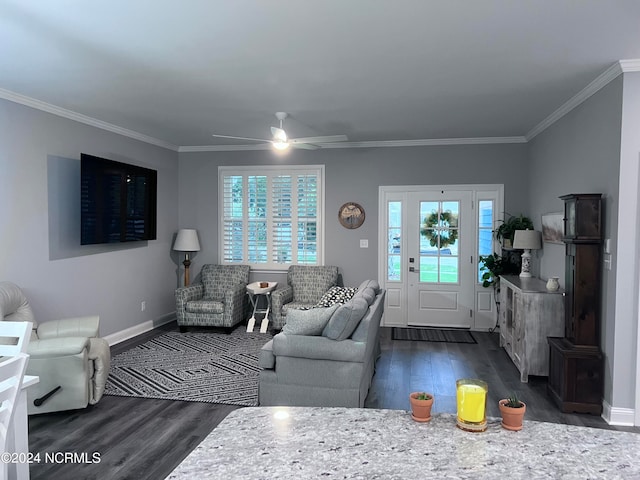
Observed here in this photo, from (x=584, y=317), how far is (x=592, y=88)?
6.30 feet

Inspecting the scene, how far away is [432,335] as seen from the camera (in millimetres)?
5996

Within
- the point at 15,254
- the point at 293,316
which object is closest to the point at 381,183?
the point at 293,316

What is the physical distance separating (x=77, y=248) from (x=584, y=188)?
5.13 m

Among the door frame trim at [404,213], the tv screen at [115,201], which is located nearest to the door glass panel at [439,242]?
the door frame trim at [404,213]

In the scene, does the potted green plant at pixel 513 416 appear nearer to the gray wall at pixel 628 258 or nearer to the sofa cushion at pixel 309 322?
the sofa cushion at pixel 309 322

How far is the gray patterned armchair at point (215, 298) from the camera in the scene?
596 cm

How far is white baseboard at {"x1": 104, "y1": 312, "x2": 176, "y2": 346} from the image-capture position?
5.46 metres

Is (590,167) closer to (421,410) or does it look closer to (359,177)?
(359,177)

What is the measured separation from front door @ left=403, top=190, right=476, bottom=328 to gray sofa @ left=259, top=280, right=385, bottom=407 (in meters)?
3.05

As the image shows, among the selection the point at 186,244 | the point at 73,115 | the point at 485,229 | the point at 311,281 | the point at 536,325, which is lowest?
the point at 536,325

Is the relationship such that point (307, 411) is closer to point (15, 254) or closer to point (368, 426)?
point (368, 426)

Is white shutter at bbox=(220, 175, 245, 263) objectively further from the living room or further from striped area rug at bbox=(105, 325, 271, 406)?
striped area rug at bbox=(105, 325, 271, 406)

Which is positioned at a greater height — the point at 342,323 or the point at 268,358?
the point at 342,323

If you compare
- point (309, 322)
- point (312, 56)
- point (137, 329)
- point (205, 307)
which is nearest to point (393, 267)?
point (205, 307)
